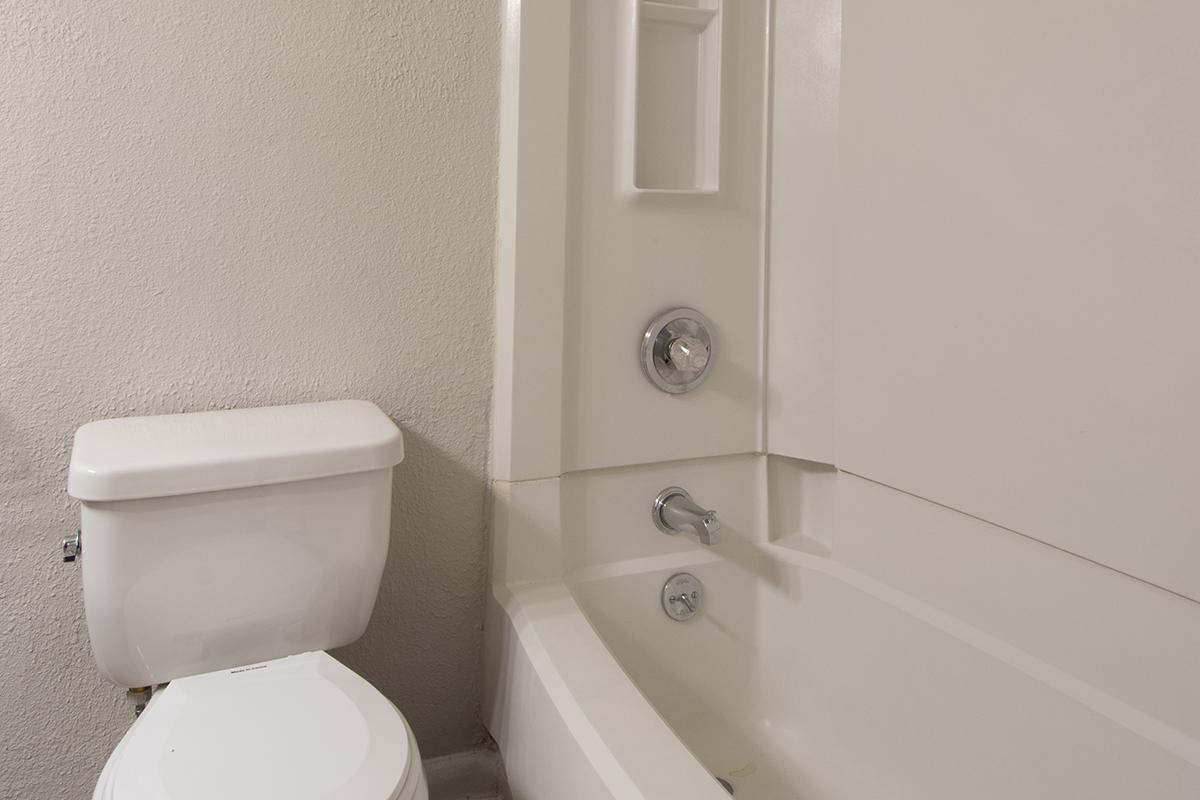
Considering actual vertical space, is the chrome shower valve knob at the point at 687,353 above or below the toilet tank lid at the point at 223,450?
above

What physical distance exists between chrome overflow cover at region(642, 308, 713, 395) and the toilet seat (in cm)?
70

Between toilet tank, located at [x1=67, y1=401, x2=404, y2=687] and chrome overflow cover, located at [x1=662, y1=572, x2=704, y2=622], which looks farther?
chrome overflow cover, located at [x1=662, y1=572, x2=704, y2=622]

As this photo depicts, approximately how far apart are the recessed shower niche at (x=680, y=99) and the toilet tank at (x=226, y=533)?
66 cm

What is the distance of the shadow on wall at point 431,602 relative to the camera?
1.52 m

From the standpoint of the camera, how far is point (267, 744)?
40.7 inches

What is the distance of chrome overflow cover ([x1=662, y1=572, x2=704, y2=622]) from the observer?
160 centimetres

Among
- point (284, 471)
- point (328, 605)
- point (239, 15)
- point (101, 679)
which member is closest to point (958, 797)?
point (328, 605)

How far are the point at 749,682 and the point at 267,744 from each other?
37.1 inches

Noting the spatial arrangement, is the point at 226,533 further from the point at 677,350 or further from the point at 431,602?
the point at 677,350

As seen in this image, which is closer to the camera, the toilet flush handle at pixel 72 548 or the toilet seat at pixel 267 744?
the toilet seat at pixel 267 744

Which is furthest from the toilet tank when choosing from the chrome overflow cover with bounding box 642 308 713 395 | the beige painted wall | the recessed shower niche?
the recessed shower niche

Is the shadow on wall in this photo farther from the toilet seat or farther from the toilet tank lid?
the toilet seat

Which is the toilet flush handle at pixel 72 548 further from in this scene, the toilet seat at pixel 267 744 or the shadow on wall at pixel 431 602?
the shadow on wall at pixel 431 602

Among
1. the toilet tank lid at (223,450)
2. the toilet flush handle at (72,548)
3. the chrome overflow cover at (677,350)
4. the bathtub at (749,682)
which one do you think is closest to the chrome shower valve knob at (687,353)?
the chrome overflow cover at (677,350)
